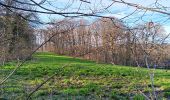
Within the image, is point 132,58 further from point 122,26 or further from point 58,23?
point 58,23

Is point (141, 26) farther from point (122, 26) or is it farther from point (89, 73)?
point (89, 73)

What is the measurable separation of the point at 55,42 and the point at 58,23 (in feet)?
0.93

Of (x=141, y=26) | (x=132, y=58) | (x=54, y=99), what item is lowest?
(x=54, y=99)

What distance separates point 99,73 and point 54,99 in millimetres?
11593

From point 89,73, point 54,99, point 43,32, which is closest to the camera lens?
point 43,32

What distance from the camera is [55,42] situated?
13.9 feet

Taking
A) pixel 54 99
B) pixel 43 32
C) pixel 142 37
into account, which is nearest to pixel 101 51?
pixel 142 37

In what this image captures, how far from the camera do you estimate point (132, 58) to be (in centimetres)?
402

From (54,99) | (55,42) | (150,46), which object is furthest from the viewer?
(54,99)

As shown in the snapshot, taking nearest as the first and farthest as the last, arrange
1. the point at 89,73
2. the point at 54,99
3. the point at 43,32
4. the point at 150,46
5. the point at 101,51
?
the point at 150,46, the point at 101,51, the point at 43,32, the point at 54,99, the point at 89,73

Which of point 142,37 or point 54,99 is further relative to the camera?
point 54,99

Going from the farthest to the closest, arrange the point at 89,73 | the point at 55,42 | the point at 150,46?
1. the point at 89,73
2. the point at 55,42
3. the point at 150,46

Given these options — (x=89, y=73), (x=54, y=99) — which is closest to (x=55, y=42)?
(x=54, y=99)

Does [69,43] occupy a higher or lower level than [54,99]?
higher
